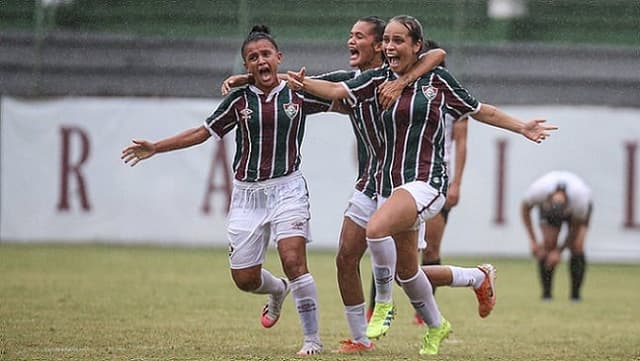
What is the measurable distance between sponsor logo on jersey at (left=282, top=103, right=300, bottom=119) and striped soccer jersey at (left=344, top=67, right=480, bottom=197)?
38 cm

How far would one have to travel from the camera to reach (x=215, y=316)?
11109mm

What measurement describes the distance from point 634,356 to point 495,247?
30.2 ft

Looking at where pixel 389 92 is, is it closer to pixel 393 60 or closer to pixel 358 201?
pixel 393 60

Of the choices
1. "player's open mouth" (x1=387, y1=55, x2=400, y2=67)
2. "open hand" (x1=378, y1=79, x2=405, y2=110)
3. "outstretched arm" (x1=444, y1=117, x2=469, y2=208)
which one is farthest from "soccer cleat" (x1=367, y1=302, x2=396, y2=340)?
"outstretched arm" (x1=444, y1=117, x2=469, y2=208)

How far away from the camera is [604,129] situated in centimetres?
1811

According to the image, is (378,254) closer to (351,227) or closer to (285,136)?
(351,227)

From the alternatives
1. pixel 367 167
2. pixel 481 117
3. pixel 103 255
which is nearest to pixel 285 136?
pixel 367 167

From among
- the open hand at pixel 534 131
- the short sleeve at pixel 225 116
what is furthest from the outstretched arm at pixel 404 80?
the short sleeve at pixel 225 116

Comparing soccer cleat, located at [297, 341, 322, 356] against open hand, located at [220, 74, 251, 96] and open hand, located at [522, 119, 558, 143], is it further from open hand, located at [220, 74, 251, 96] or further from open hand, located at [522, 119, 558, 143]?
open hand, located at [522, 119, 558, 143]

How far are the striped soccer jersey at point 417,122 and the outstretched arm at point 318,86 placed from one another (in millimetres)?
69

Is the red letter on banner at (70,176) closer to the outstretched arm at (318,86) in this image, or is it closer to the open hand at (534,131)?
the outstretched arm at (318,86)

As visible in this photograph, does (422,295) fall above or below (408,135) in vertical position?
below

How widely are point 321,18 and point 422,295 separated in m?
11.3

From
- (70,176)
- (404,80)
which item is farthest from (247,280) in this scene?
(70,176)
